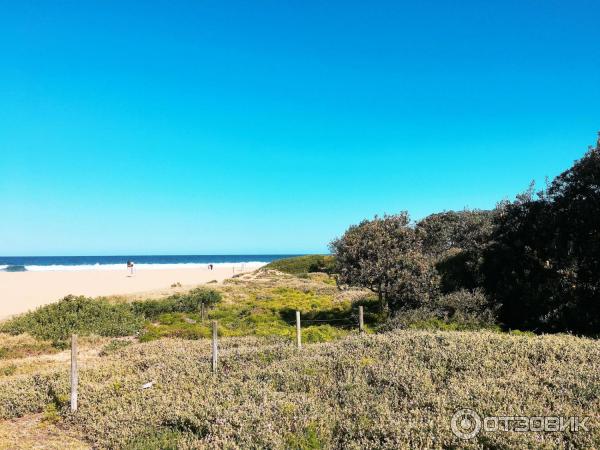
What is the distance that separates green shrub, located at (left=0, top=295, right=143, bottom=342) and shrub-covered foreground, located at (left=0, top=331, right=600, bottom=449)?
30.7 ft

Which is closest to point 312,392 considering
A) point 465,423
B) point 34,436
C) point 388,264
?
point 465,423

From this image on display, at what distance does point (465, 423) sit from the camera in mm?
6695

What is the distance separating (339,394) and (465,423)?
2913 mm

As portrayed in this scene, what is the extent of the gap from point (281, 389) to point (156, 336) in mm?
12370

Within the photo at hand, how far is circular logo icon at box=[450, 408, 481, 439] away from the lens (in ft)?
20.9

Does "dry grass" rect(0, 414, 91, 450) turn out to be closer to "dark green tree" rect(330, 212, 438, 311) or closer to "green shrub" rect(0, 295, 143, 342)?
"green shrub" rect(0, 295, 143, 342)

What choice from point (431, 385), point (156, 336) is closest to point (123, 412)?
point (431, 385)

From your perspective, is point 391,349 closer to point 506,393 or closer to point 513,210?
point 506,393

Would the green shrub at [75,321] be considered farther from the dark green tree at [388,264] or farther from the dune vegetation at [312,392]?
the dark green tree at [388,264]

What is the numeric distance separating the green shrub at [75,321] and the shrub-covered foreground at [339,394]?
9357mm

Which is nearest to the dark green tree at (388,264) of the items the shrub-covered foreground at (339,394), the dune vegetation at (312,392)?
the dune vegetation at (312,392)

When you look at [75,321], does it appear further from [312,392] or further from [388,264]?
[312,392]

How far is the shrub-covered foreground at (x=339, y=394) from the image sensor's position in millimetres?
6840

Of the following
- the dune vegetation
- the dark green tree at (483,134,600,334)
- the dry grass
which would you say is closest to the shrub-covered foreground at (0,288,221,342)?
the dune vegetation
